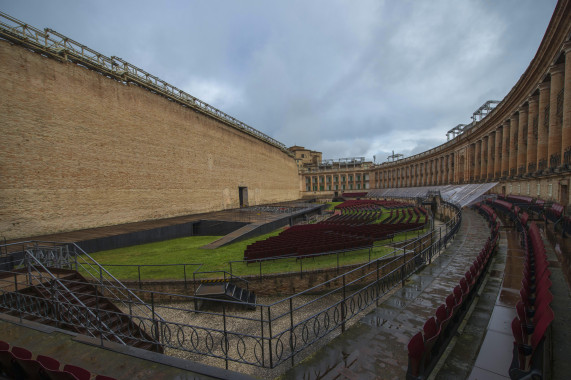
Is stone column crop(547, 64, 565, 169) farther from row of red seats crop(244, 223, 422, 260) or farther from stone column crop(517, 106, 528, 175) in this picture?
row of red seats crop(244, 223, 422, 260)

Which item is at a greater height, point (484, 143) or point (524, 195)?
point (484, 143)

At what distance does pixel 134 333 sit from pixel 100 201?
12.8m

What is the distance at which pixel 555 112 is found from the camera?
49.1 feet

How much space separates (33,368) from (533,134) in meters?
28.3

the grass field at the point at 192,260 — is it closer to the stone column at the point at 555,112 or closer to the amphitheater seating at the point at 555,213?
the amphitheater seating at the point at 555,213

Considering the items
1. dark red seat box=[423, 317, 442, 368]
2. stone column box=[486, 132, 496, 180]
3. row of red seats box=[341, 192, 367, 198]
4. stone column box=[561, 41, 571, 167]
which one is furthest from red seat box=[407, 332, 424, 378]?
row of red seats box=[341, 192, 367, 198]

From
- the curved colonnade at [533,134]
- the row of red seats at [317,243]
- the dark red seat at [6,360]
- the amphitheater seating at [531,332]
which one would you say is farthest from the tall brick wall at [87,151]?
the curved colonnade at [533,134]

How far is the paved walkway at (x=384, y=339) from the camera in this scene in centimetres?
323

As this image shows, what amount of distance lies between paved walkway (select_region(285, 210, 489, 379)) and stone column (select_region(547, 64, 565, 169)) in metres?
14.5

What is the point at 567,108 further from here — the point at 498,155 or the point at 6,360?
the point at 6,360

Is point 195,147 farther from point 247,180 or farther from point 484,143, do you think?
point 484,143

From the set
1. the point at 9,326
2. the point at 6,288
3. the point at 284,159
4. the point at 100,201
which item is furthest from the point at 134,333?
the point at 284,159

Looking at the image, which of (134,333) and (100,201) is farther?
(100,201)

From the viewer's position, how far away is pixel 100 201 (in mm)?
15516
